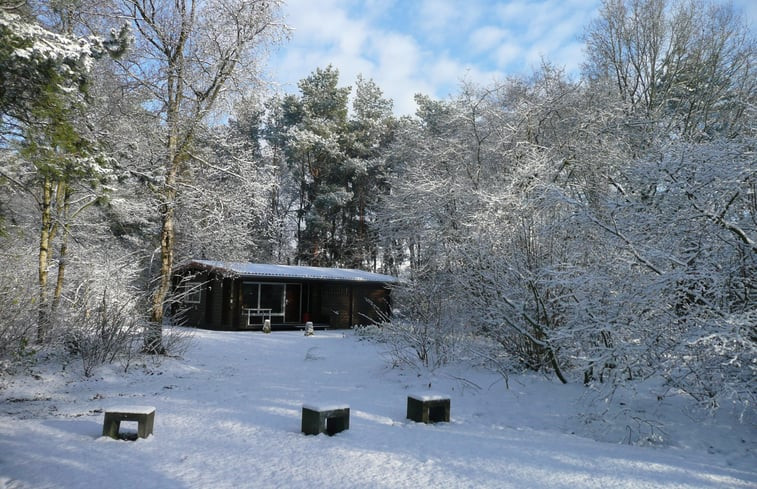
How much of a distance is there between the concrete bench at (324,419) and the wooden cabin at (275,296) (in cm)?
1260

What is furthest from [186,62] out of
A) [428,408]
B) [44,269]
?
[428,408]

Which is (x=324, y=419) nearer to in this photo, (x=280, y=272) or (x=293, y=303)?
(x=280, y=272)

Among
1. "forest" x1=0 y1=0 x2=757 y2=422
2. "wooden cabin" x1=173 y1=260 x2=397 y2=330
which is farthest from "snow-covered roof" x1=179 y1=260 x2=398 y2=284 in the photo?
"forest" x1=0 y1=0 x2=757 y2=422

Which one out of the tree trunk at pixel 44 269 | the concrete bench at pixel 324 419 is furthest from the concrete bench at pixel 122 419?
the tree trunk at pixel 44 269

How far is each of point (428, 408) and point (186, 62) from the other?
989 cm

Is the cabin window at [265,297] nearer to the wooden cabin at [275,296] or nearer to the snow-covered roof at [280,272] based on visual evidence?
the wooden cabin at [275,296]

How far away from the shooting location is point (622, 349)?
5.54 metres

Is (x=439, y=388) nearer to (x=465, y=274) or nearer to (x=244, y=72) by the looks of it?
(x=465, y=274)

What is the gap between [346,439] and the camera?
5.42 m

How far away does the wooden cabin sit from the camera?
63.8 ft

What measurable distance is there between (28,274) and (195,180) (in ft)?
14.7

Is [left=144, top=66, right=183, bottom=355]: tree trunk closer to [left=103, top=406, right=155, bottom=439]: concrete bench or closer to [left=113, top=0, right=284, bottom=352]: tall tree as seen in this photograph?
[left=113, top=0, right=284, bottom=352]: tall tree

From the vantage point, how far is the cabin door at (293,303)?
22688mm

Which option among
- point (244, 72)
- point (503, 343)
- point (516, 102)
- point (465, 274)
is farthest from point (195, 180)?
point (516, 102)
